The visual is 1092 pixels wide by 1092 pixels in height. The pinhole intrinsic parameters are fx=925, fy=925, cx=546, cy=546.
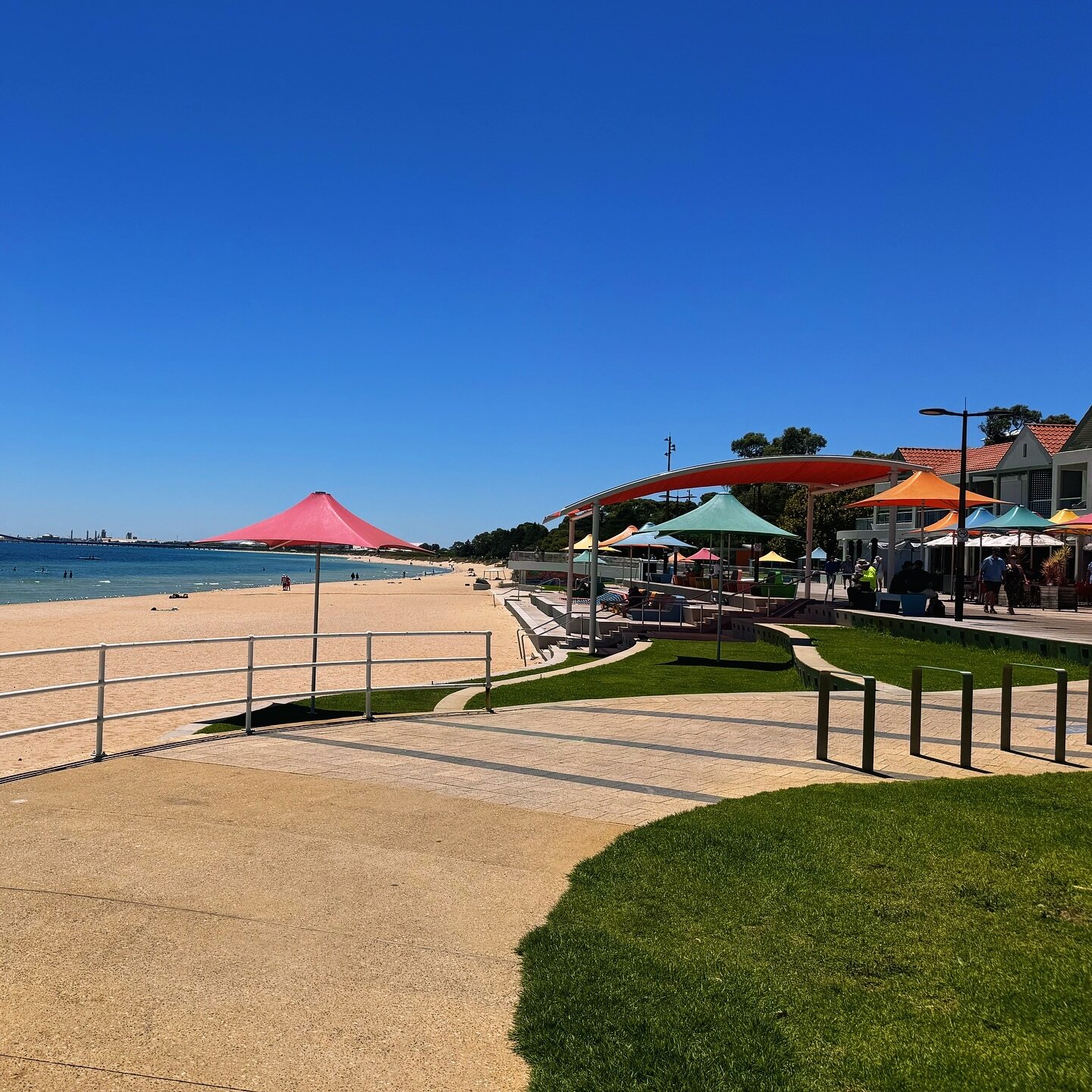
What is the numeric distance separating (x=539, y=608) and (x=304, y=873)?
3144 cm

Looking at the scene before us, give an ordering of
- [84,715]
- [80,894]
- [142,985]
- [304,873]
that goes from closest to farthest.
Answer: [142,985] → [80,894] → [304,873] → [84,715]

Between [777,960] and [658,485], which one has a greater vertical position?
[658,485]

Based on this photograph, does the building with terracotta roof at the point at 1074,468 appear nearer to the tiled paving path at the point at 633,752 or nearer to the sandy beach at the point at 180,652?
the sandy beach at the point at 180,652

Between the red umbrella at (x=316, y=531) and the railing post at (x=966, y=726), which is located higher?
the red umbrella at (x=316, y=531)

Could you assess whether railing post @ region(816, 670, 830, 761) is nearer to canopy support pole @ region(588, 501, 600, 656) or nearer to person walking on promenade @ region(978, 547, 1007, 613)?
canopy support pole @ region(588, 501, 600, 656)

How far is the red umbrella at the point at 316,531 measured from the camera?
1131cm

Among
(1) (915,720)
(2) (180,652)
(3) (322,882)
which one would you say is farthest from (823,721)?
(2) (180,652)

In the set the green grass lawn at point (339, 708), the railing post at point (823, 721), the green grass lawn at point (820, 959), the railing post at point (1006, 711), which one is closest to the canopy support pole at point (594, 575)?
the green grass lawn at point (339, 708)

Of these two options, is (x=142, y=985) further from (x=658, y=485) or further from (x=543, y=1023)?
(x=658, y=485)

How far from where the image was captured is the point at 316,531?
37.7 ft

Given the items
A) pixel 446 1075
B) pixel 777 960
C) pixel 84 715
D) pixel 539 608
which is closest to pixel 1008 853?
pixel 777 960

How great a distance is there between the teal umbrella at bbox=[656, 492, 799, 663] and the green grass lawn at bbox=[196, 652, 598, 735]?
4.84 m

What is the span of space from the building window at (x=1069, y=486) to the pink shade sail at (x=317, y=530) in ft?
114

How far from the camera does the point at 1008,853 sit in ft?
17.5
